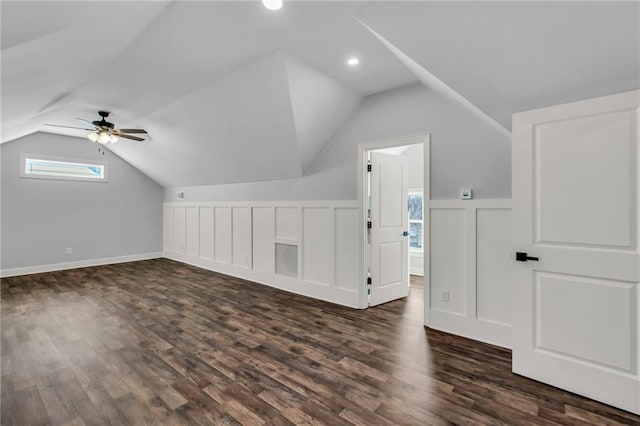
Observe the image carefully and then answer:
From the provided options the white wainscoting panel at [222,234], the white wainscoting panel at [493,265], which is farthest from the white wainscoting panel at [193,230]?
the white wainscoting panel at [493,265]

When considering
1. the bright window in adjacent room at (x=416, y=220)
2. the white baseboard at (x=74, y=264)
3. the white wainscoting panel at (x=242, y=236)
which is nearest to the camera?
the white wainscoting panel at (x=242, y=236)

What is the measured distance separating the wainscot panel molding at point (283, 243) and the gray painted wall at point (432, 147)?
13.3 inches

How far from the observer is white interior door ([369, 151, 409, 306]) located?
13.3 ft

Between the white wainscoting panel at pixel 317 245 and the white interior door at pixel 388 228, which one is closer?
the white interior door at pixel 388 228

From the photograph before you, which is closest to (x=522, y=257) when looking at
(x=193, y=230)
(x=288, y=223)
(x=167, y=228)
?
(x=288, y=223)

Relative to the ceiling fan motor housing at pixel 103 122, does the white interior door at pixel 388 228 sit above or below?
below

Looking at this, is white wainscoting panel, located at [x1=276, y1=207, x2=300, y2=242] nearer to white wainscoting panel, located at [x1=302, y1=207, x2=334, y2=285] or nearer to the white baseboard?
white wainscoting panel, located at [x1=302, y1=207, x2=334, y2=285]

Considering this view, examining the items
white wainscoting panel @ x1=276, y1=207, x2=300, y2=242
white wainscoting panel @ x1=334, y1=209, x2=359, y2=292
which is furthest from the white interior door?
white wainscoting panel @ x1=276, y1=207, x2=300, y2=242

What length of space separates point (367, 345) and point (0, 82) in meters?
3.65

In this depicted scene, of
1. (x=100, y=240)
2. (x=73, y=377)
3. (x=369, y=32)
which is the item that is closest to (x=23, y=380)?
(x=73, y=377)

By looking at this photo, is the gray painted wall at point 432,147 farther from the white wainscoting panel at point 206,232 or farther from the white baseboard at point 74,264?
the white baseboard at point 74,264

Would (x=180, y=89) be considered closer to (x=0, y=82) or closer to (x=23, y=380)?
(x=0, y=82)

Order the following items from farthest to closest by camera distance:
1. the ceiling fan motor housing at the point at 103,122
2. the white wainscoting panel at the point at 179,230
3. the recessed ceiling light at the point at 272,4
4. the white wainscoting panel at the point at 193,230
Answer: the white wainscoting panel at the point at 179,230 < the white wainscoting panel at the point at 193,230 < the ceiling fan motor housing at the point at 103,122 < the recessed ceiling light at the point at 272,4

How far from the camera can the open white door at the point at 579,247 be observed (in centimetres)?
194
